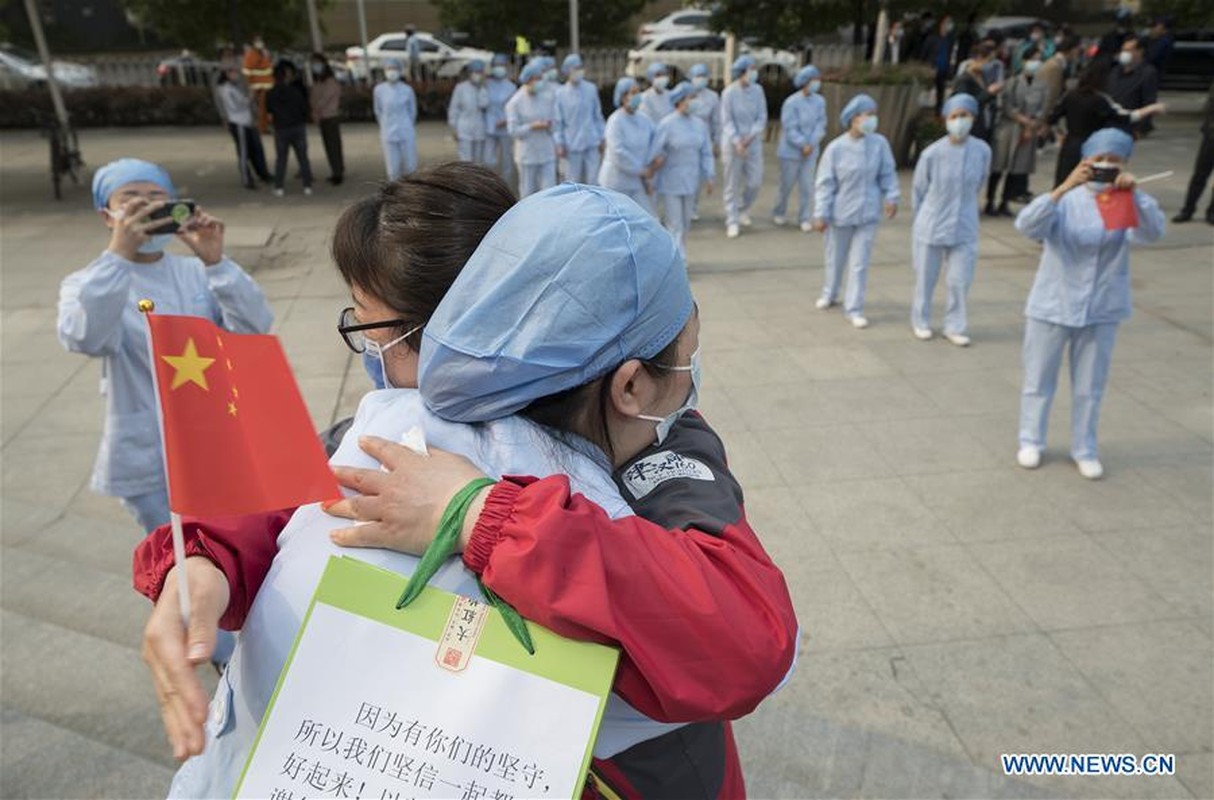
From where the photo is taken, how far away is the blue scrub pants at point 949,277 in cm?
649

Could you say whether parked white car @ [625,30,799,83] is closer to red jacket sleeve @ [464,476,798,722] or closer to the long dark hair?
the long dark hair

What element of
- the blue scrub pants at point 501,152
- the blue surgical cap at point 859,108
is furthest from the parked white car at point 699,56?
the blue surgical cap at point 859,108

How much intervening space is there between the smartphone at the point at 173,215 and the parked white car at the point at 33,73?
1971cm

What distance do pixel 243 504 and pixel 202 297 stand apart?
242cm

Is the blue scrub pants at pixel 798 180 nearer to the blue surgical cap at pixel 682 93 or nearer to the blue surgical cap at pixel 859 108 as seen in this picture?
the blue surgical cap at pixel 682 93

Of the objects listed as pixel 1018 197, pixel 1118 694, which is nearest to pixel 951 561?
pixel 1118 694

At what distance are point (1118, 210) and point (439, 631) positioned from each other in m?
4.50

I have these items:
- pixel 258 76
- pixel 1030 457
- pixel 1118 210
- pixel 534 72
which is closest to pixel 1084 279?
pixel 1118 210

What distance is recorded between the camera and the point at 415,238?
1.25 metres

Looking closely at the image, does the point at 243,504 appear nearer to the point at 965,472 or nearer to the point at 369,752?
the point at 369,752

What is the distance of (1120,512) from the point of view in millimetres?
4250

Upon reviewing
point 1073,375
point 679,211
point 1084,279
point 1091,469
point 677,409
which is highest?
point 677,409

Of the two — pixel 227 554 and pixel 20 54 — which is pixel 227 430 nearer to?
pixel 227 554

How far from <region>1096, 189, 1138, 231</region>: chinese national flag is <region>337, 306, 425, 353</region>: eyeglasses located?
4.16 m
